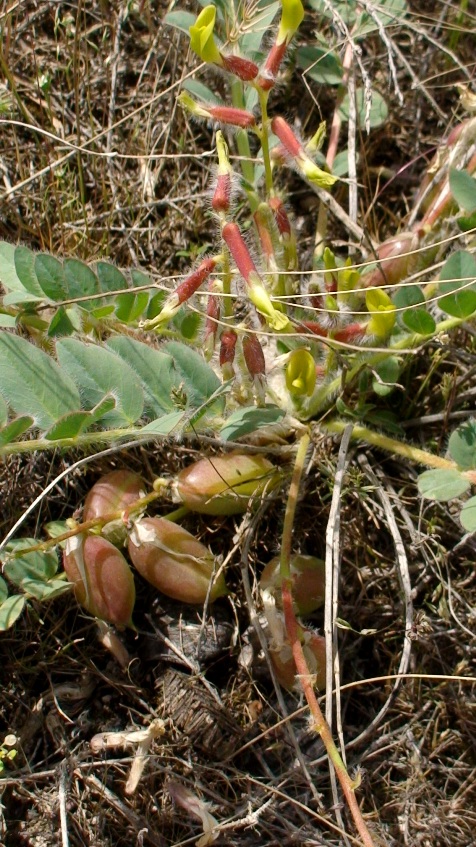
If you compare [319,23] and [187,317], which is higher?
[319,23]

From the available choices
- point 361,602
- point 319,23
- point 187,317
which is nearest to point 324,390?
point 187,317

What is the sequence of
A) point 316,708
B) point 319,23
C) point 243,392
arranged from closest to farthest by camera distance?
point 316,708 → point 243,392 → point 319,23

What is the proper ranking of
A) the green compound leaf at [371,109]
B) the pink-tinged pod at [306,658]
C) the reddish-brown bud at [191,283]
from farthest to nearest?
1. the green compound leaf at [371,109]
2. the pink-tinged pod at [306,658]
3. the reddish-brown bud at [191,283]

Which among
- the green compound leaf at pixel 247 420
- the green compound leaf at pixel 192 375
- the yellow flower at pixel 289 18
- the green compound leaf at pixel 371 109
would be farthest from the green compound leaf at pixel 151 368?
the green compound leaf at pixel 371 109

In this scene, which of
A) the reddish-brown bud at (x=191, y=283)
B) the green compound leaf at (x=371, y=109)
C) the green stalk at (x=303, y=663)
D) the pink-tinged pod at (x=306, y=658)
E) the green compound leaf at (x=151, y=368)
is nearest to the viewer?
the green stalk at (x=303, y=663)

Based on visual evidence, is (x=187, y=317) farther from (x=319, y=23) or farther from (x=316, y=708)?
(x=319, y=23)

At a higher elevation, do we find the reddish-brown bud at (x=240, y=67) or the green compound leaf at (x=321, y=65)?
the reddish-brown bud at (x=240, y=67)

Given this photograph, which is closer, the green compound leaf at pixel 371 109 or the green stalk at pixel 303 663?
the green stalk at pixel 303 663

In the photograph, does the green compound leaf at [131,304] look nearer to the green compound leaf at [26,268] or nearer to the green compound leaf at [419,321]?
the green compound leaf at [26,268]
